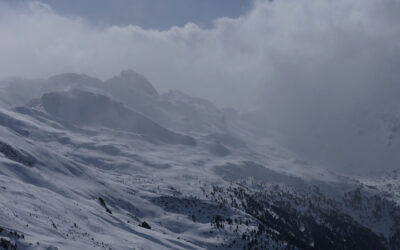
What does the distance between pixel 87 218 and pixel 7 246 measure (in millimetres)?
56873

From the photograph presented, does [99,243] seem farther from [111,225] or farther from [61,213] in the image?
[111,225]

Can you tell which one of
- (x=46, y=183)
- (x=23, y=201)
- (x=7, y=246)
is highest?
(x=46, y=183)

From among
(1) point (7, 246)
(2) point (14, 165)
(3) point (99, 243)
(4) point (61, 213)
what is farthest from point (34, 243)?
(2) point (14, 165)

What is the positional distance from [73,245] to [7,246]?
57.2ft

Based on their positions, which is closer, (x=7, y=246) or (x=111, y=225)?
(x=7, y=246)

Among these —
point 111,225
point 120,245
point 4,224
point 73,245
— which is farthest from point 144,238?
point 4,224

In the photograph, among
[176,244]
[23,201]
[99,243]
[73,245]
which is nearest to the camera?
[73,245]

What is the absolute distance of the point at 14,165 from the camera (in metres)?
192

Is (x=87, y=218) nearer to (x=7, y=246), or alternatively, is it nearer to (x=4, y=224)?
(x=4, y=224)

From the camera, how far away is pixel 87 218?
134 metres

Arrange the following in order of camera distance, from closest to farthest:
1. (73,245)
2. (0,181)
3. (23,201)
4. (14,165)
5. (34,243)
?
1. (34,243)
2. (73,245)
3. (23,201)
4. (0,181)
5. (14,165)

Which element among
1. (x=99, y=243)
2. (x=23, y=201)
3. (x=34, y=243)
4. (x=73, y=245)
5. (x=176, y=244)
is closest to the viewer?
(x=34, y=243)

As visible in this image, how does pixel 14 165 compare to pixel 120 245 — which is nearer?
pixel 120 245

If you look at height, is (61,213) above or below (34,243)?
above
